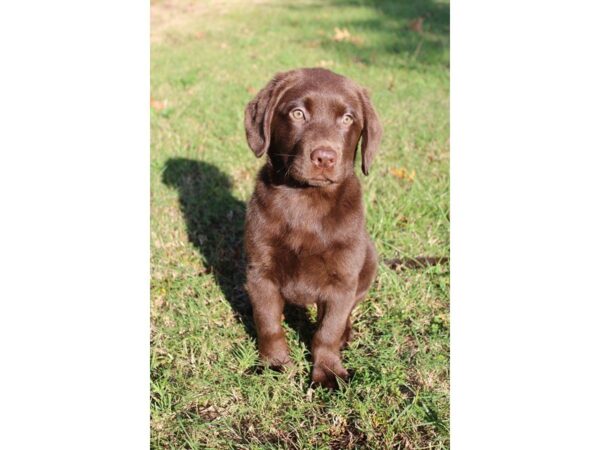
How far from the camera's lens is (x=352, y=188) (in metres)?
2.70

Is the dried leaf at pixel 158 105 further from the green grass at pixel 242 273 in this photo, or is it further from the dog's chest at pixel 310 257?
the dog's chest at pixel 310 257

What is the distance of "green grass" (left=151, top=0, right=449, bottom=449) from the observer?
7.73ft

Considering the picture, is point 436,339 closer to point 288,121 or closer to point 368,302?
point 368,302

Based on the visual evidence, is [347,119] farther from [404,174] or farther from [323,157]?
[404,174]

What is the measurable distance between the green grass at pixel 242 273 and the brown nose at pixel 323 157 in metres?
0.97

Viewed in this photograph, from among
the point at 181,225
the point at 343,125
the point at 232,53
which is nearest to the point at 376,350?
the point at 343,125

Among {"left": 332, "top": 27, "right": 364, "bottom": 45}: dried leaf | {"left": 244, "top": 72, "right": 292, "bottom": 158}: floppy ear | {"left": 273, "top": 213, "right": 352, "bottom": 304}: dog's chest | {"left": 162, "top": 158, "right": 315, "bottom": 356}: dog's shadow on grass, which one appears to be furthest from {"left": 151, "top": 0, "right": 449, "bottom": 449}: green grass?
{"left": 244, "top": 72, "right": 292, "bottom": 158}: floppy ear

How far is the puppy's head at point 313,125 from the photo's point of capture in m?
2.39

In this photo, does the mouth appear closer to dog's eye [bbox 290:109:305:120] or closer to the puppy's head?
the puppy's head

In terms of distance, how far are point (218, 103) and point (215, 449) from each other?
14.5 feet

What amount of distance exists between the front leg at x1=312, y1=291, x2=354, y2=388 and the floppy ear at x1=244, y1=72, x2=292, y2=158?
76 centimetres

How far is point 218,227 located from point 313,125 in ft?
5.66

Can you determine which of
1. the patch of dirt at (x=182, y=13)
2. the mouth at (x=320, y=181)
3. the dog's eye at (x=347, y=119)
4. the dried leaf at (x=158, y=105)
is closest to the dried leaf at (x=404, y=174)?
the dog's eye at (x=347, y=119)
